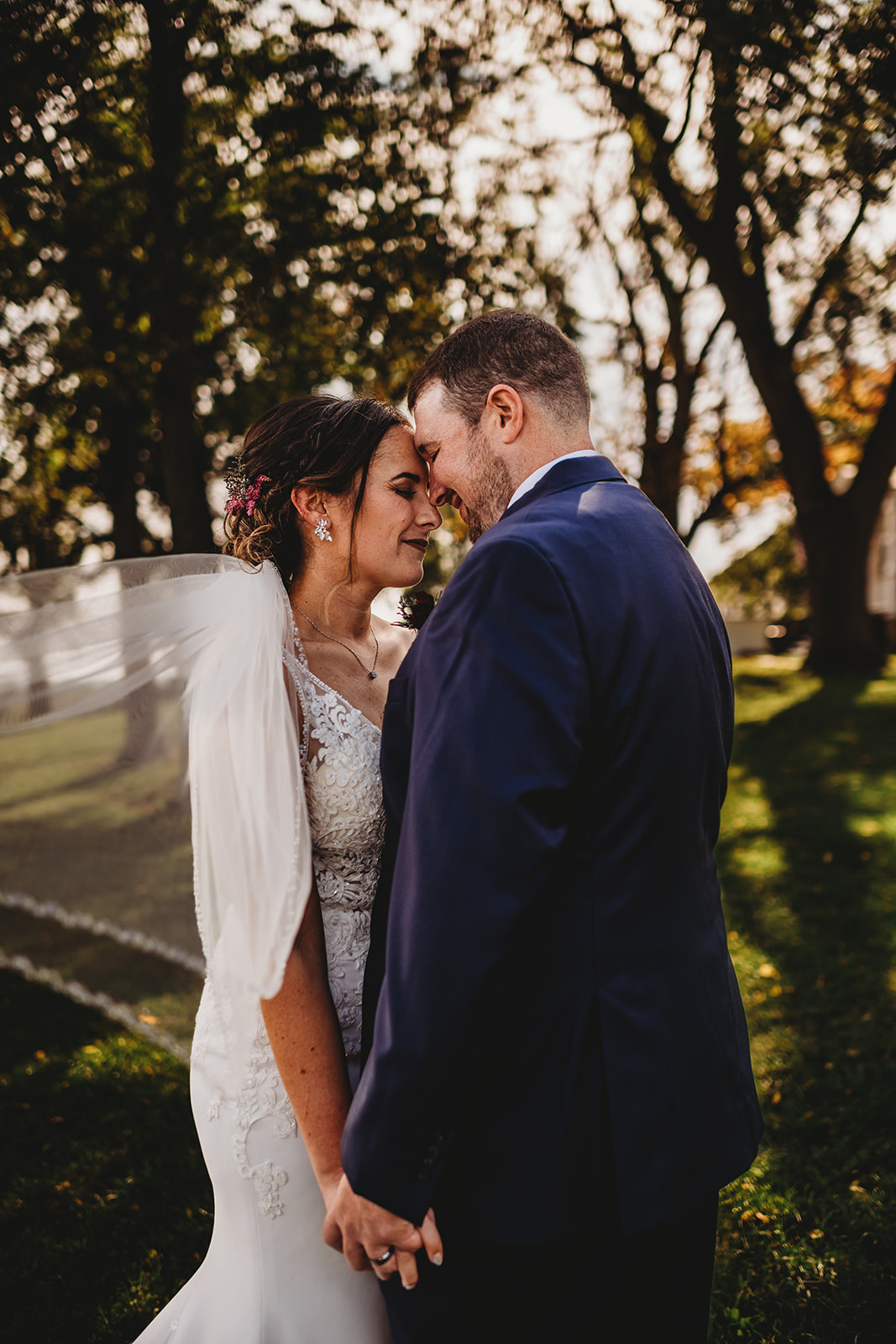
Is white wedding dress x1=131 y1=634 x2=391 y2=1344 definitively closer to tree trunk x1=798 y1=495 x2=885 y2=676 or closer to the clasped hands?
the clasped hands

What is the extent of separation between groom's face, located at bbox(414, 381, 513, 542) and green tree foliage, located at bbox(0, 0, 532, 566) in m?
6.57

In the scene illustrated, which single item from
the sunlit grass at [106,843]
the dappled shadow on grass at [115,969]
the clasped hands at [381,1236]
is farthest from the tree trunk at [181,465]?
the clasped hands at [381,1236]

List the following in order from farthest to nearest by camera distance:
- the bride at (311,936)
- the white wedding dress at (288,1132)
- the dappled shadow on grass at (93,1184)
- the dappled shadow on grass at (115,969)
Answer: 1. the dappled shadow on grass at (115,969)
2. the dappled shadow on grass at (93,1184)
3. the white wedding dress at (288,1132)
4. the bride at (311,936)

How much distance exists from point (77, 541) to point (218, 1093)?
72.8 feet

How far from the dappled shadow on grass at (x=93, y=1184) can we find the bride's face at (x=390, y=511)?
9.63ft

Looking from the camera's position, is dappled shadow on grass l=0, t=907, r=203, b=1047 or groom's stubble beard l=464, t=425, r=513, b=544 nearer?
groom's stubble beard l=464, t=425, r=513, b=544

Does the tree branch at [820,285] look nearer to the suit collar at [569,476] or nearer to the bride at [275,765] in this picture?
the bride at [275,765]

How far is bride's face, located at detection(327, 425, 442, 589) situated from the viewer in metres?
2.59

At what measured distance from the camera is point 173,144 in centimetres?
Answer: 787

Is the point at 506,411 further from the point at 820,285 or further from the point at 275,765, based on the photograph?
the point at 820,285

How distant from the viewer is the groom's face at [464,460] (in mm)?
2084

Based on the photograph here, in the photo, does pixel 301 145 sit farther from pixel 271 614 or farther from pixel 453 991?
pixel 453 991

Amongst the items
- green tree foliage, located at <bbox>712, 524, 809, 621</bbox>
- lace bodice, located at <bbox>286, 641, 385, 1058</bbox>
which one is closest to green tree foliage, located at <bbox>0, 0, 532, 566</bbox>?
lace bodice, located at <bbox>286, 641, 385, 1058</bbox>

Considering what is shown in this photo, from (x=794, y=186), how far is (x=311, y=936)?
11.4 meters
